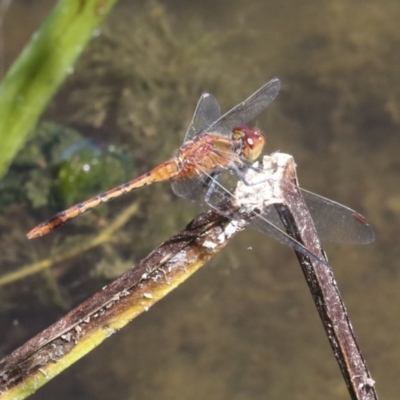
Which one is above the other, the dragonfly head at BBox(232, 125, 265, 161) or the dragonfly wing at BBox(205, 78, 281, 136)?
the dragonfly wing at BBox(205, 78, 281, 136)

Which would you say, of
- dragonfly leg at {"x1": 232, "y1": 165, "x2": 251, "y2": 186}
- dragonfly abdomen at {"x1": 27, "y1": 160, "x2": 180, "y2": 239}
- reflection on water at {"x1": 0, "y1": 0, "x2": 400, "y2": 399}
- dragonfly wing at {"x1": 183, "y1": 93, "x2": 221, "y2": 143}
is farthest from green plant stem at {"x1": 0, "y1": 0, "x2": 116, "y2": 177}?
reflection on water at {"x1": 0, "y1": 0, "x2": 400, "y2": 399}

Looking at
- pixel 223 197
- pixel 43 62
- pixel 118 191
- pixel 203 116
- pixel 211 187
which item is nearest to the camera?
→ pixel 223 197

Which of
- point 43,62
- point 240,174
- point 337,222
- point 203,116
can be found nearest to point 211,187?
point 240,174

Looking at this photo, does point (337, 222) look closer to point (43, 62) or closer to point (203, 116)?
point (203, 116)

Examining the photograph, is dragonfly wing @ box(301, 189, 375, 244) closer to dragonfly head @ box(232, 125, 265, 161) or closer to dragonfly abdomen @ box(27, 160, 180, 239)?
dragonfly head @ box(232, 125, 265, 161)

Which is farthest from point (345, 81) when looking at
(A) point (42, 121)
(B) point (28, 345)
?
(B) point (28, 345)

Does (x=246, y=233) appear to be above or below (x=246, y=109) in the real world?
above

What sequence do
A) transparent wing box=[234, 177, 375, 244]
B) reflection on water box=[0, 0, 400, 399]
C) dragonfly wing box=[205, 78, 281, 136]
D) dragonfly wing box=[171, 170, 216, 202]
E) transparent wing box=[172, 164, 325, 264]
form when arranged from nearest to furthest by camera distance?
transparent wing box=[172, 164, 325, 264], transparent wing box=[234, 177, 375, 244], dragonfly wing box=[171, 170, 216, 202], dragonfly wing box=[205, 78, 281, 136], reflection on water box=[0, 0, 400, 399]
